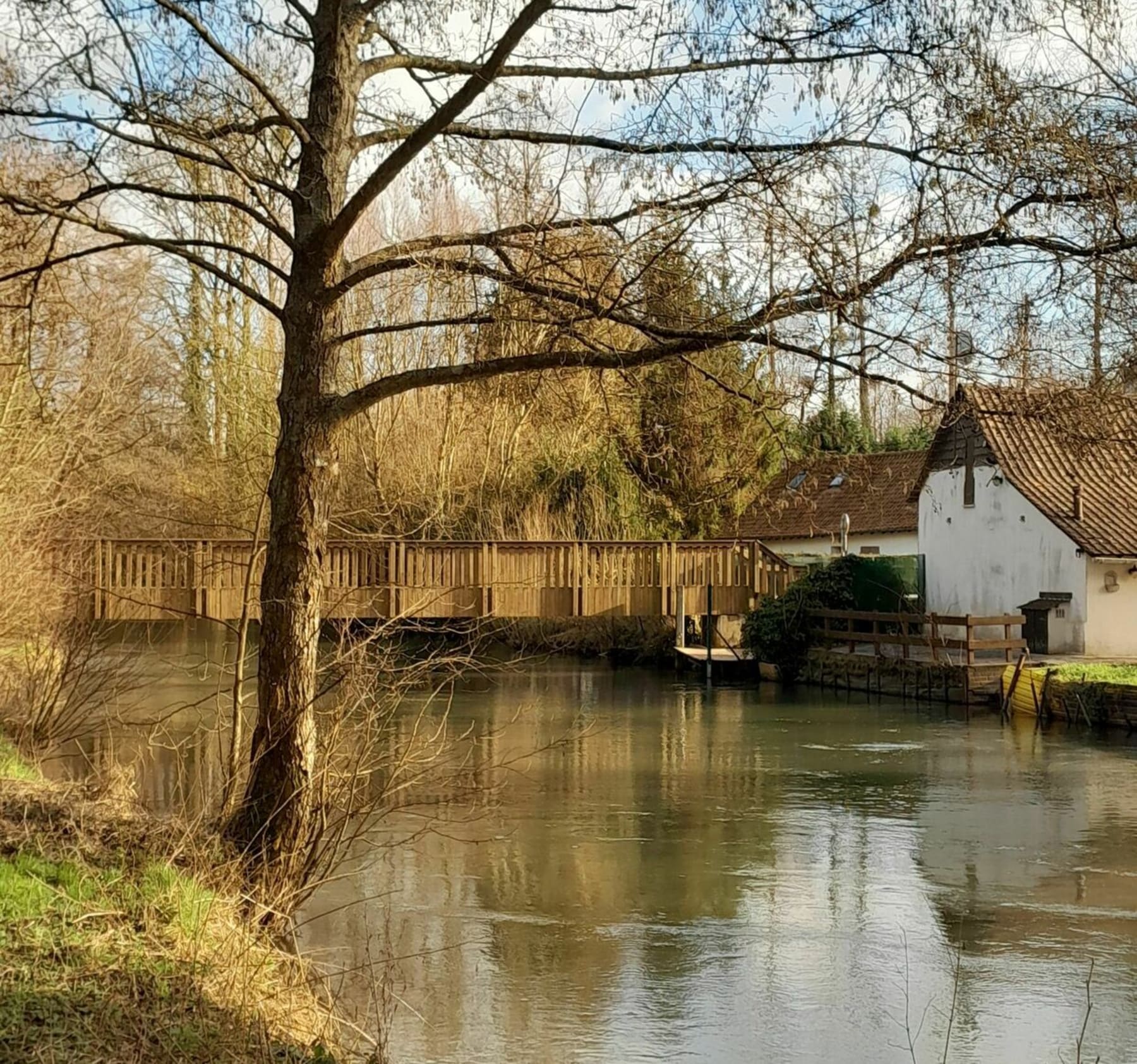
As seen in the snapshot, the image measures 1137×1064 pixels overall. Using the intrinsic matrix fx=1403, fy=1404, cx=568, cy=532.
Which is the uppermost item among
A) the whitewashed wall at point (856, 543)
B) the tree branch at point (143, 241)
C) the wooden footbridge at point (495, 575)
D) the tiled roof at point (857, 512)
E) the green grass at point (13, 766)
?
the tiled roof at point (857, 512)

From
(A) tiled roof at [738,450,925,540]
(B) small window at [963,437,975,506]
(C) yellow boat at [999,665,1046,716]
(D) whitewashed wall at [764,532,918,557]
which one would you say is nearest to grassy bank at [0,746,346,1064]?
(C) yellow boat at [999,665,1046,716]

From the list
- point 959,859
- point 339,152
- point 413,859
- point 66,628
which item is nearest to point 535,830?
point 413,859

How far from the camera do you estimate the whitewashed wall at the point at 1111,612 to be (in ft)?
84.9

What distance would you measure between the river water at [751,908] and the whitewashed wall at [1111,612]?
246 inches

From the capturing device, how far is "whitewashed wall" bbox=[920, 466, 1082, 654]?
2638cm

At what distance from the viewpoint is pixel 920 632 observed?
97.9 ft

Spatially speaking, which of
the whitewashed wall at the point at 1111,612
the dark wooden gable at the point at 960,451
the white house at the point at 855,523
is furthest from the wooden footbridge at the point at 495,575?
the whitewashed wall at the point at 1111,612

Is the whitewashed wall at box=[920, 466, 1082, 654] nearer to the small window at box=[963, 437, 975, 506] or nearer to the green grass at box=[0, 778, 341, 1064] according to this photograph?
the small window at box=[963, 437, 975, 506]

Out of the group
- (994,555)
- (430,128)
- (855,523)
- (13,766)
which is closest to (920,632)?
(994,555)

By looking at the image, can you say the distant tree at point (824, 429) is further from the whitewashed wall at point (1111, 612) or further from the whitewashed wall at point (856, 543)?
the whitewashed wall at point (856, 543)

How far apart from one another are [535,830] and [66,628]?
18.7ft

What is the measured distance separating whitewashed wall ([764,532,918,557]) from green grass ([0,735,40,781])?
26.8 metres

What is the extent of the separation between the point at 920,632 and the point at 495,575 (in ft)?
31.0

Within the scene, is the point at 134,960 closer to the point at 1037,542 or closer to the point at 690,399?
the point at 690,399
